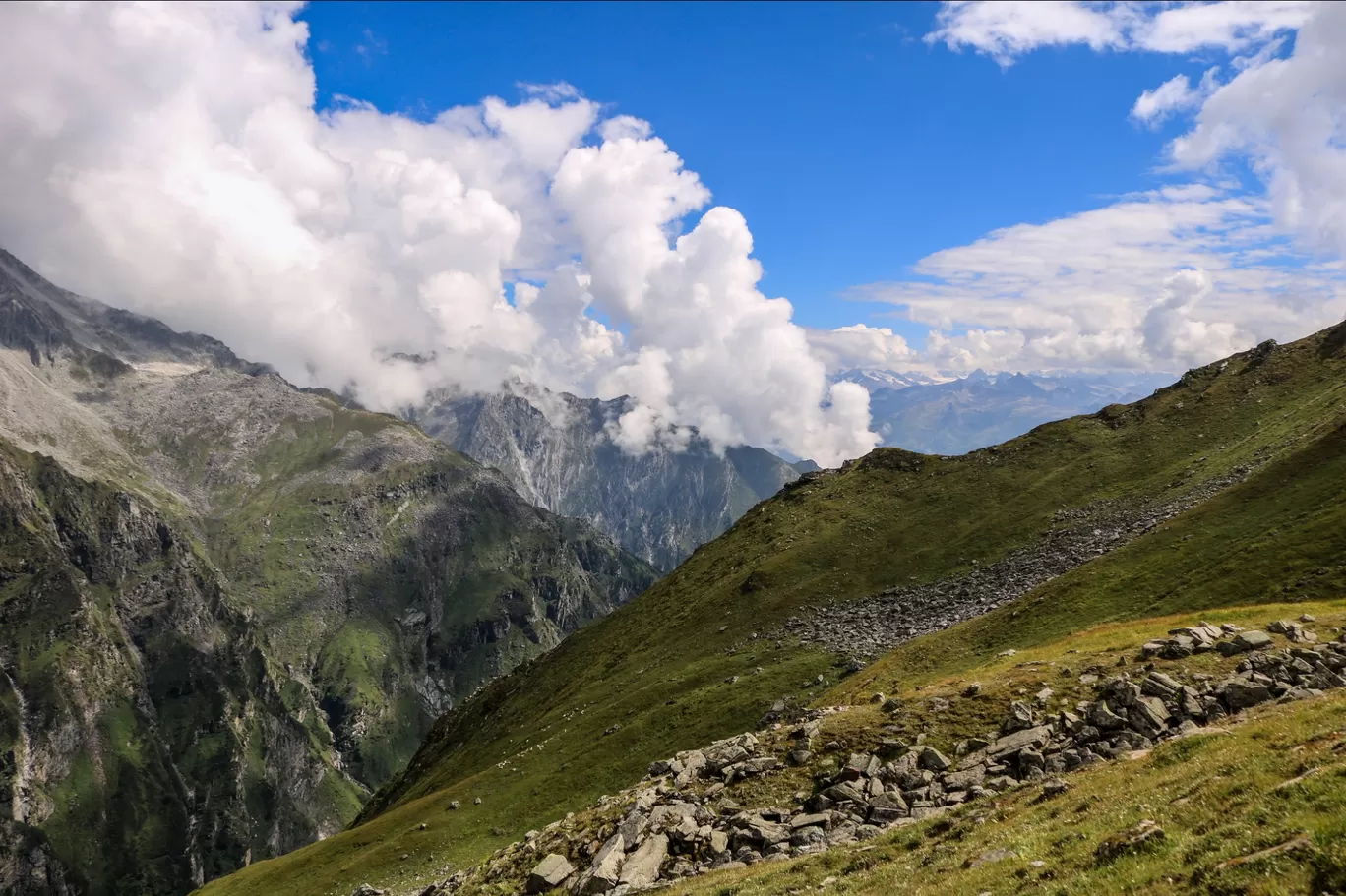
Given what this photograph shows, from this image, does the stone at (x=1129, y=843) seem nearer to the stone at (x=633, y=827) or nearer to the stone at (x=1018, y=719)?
the stone at (x=1018, y=719)

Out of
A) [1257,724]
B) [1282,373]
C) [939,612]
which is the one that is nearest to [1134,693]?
[1257,724]

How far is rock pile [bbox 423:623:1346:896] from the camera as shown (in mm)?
31562

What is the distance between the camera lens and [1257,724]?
86.5 feet

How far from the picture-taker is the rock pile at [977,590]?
285 feet

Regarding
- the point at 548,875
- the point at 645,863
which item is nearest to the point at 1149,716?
the point at 645,863

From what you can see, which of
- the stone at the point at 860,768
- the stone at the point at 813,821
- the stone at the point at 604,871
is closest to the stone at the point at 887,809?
the stone at the point at 813,821

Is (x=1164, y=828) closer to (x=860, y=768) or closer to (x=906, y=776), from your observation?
(x=906, y=776)

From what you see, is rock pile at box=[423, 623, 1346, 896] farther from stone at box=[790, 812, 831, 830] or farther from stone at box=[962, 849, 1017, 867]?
stone at box=[962, 849, 1017, 867]

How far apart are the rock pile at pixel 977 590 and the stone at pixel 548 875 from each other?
52.1 meters

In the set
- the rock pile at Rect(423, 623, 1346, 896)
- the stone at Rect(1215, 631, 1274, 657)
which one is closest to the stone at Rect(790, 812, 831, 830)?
the rock pile at Rect(423, 623, 1346, 896)

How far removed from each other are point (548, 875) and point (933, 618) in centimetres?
6431

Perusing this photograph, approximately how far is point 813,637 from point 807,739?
55219 mm

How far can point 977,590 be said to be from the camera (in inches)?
3647

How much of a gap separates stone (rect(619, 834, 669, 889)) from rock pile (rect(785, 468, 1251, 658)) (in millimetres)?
51789
